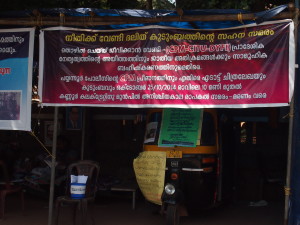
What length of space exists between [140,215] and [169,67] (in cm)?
308

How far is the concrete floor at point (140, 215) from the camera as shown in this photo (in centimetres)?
741

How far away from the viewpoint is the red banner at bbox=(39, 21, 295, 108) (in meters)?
5.84

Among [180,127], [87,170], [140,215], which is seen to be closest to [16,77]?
[87,170]

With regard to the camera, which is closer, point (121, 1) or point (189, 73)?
point (189, 73)

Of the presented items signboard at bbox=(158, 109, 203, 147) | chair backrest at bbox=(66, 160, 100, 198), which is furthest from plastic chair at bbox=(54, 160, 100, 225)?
signboard at bbox=(158, 109, 203, 147)

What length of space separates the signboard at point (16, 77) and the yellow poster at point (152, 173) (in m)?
1.86

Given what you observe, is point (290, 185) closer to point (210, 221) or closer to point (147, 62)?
point (210, 221)

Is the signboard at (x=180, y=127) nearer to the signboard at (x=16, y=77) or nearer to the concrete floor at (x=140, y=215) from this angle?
the concrete floor at (x=140, y=215)

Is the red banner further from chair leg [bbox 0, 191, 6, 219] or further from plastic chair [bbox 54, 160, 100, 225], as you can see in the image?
chair leg [bbox 0, 191, 6, 219]

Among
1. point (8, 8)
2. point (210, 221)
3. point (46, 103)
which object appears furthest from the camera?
point (8, 8)

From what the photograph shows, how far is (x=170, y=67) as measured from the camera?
621cm

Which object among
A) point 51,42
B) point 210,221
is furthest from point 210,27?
point 210,221

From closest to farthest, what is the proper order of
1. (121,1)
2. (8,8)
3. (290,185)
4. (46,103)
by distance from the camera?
(290,185), (46,103), (8,8), (121,1)

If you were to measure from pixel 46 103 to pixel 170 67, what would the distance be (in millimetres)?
1953
